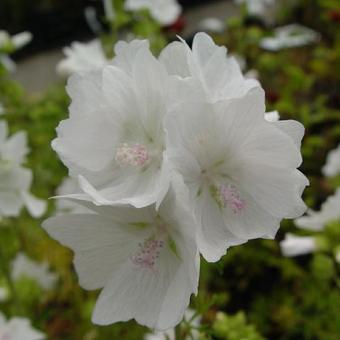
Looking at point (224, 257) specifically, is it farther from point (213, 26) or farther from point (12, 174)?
point (213, 26)

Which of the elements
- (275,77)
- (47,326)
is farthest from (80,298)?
(275,77)

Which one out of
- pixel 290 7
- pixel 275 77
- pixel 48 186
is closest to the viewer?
pixel 48 186

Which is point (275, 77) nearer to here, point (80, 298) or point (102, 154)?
point (80, 298)

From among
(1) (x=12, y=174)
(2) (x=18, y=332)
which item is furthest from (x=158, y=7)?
(2) (x=18, y=332)

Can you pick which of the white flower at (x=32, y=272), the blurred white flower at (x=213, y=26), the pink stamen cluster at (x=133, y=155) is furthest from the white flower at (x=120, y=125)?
the blurred white flower at (x=213, y=26)

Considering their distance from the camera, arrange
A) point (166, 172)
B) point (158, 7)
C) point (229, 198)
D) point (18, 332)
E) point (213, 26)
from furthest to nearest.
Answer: point (213, 26), point (158, 7), point (18, 332), point (229, 198), point (166, 172)

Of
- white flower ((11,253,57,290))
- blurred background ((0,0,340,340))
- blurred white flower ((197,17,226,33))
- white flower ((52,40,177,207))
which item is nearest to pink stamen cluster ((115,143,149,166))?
white flower ((52,40,177,207))

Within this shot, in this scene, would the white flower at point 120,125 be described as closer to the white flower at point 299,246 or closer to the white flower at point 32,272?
the white flower at point 299,246
